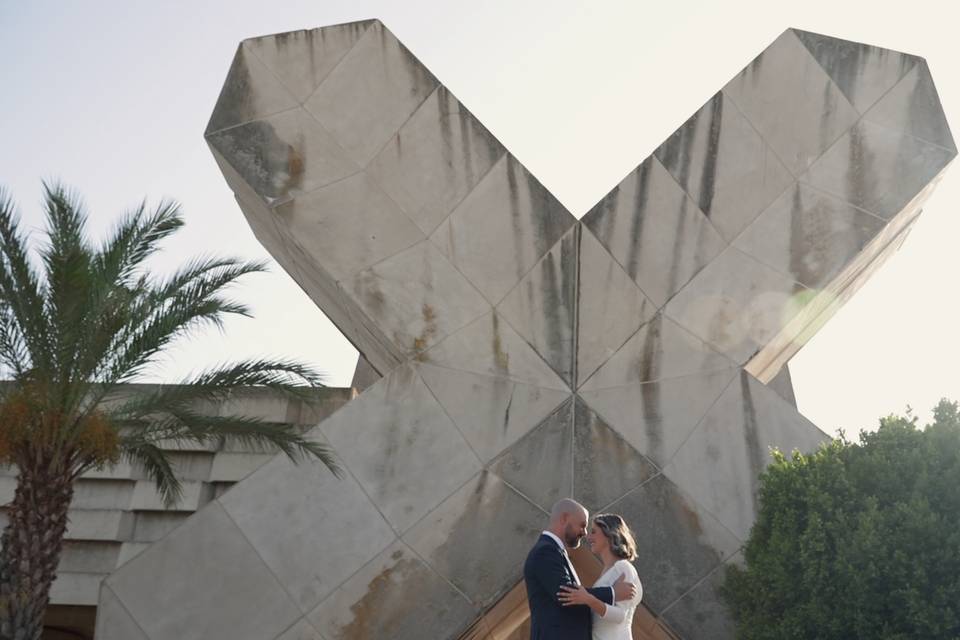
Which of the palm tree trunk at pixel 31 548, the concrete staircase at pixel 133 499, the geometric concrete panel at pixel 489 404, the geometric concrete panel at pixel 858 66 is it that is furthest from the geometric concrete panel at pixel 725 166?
the palm tree trunk at pixel 31 548

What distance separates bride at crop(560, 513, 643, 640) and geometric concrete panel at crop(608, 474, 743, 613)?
14.8 feet

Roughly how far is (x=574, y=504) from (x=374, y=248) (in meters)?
5.78

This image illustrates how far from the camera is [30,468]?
31.2 ft

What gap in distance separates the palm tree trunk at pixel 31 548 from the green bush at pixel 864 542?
6.56 m

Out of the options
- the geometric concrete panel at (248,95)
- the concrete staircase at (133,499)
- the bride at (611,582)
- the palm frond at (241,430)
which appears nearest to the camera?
the bride at (611,582)

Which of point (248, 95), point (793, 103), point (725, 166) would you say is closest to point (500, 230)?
point (725, 166)

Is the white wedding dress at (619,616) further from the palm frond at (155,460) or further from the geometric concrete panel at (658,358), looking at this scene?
the palm frond at (155,460)

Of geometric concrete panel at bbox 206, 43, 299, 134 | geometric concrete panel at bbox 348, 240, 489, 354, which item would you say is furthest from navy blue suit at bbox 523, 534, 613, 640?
geometric concrete panel at bbox 206, 43, 299, 134

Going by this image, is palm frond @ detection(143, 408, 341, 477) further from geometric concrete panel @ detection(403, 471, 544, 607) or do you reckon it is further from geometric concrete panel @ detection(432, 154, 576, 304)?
geometric concrete panel @ detection(432, 154, 576, 304)

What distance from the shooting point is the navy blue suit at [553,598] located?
5.73 m

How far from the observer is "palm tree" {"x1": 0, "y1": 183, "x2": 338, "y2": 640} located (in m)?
9.38

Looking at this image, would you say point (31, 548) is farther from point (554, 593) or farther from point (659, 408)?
point (659, 408)

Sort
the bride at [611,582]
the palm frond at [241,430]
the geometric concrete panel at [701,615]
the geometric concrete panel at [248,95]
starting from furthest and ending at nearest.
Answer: the geometric concrete panel at [248,95], the geometric concrete panel at [701,615], the palm frond at [241,430], the bride at [611,582]

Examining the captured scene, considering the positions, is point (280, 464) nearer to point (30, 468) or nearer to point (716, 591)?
point (30, 468)
